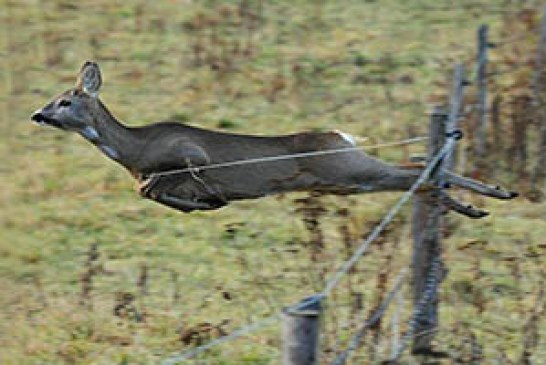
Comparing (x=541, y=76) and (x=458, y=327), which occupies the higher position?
(x=541, y=76)

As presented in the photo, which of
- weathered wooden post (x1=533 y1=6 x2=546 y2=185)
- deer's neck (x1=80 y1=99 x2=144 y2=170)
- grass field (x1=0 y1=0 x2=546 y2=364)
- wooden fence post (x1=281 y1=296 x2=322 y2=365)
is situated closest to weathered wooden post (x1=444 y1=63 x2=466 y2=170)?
grass field (x1=0 y1=0 x2=546 y2=364)

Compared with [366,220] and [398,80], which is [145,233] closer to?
[366,220]

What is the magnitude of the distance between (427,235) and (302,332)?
2503mm

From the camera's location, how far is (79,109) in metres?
6.99

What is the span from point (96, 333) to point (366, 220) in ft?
Result: 8.01

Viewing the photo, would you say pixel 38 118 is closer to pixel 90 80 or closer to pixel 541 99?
pixel 90 80

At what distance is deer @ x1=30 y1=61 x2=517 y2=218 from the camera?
657cm

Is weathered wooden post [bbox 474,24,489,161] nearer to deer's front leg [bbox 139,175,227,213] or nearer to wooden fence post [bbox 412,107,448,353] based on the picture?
wooden fence post [bbox 412,107,448,353]

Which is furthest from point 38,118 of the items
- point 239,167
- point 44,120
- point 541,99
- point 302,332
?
point 541,99

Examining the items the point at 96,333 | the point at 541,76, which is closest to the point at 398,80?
the point at 541,76

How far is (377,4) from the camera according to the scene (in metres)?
15.1

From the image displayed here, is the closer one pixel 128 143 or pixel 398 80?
pixel 128 143

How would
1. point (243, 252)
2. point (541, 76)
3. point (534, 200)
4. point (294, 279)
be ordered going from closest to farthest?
1. point (294, 279)
2. point (243, 252)
3. point (534, 200)
4. point (541, 76)

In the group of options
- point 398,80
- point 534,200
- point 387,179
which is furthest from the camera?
point 398,80
